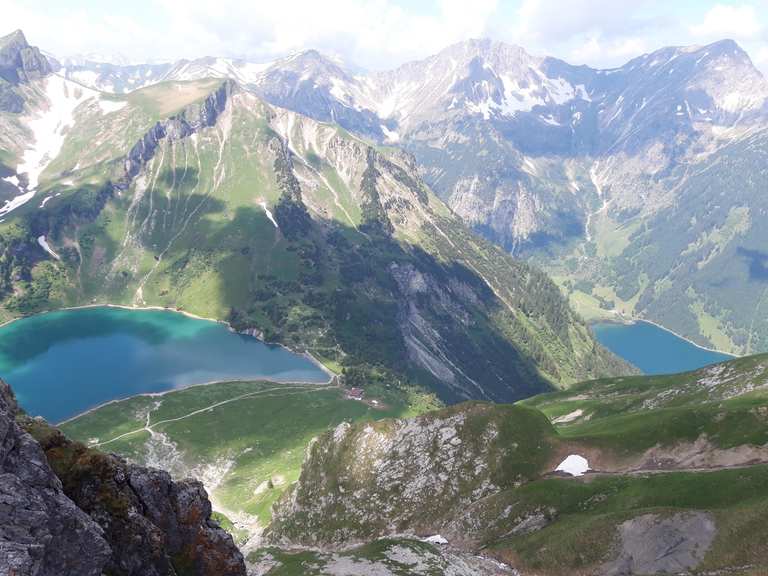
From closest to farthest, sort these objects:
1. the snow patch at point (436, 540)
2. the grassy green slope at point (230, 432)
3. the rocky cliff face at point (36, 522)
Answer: the rocky cliff face at point (36, 522)
the snow patch at point (436, 540)
the grassy green slope at point (230, 432)

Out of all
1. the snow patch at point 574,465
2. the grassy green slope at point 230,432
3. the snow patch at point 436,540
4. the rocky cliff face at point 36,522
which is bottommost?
the grassy green slope at point 230,432

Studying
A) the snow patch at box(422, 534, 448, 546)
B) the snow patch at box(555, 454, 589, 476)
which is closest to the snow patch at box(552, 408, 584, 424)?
the snow patch at box(555, 454, 589, 476)

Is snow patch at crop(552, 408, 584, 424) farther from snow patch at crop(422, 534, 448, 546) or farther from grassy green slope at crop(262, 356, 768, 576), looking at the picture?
snow patch at crop(422, 534, 448, 546)

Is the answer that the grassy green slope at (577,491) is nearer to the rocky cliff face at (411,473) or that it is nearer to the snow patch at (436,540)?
the rocky cliff face at (411,473)

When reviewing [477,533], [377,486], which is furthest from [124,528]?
[377,486]

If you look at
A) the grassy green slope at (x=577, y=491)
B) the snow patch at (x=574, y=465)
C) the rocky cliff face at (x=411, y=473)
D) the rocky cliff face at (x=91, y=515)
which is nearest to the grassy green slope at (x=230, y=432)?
the rocky cliff face at (x=411, y=473)

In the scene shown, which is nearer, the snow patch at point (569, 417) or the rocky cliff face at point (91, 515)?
the rocky cliff face at point (91, 515)

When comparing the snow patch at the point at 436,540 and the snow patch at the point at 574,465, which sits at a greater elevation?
the snow patch at the point at 574,465
